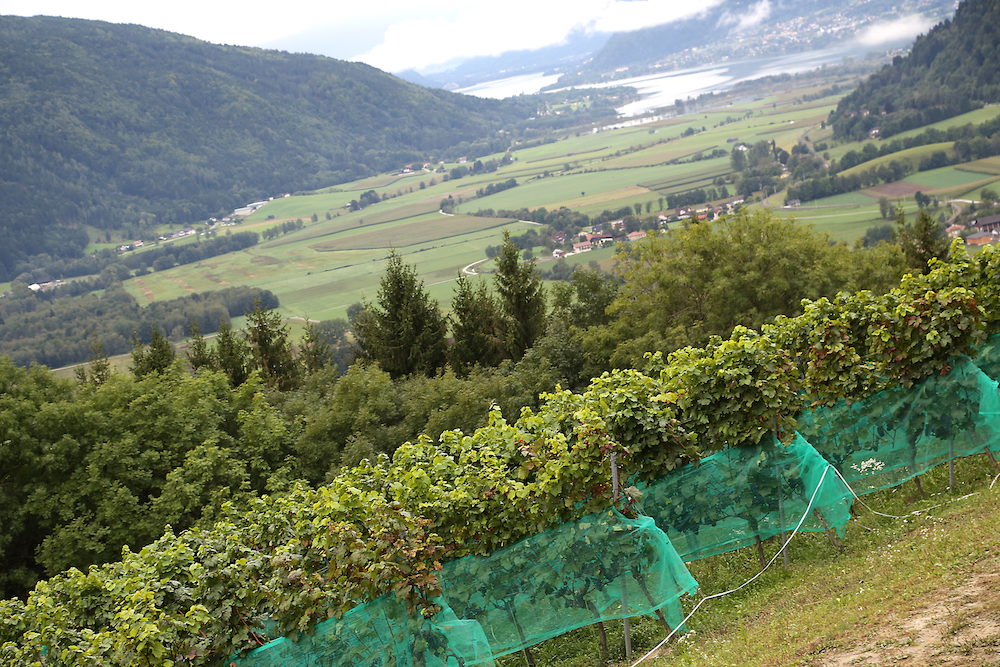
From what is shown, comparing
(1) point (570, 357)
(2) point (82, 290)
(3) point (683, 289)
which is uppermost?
(2) point (82, 290)

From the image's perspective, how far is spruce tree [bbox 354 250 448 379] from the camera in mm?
34594

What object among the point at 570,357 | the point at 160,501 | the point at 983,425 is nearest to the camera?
the point at 983,425

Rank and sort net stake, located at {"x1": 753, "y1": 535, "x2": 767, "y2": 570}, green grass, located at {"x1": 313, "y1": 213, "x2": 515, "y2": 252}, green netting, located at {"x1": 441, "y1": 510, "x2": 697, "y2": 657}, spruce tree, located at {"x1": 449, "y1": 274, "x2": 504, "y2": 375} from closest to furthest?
green netting, located at {"x1": 441, "y1": 510, "x2": 697, "y2": 657}, net stake, located at {"x1": 753, "y1": 535, "x2": 767, "y2": 570}, spruce tree, located at {"x1": 449, "y1": 274, "x2": 504, "y2": 375}, green grass, located at {"x1": 313, "y1": 213, "x2": 515, "y2": 252}

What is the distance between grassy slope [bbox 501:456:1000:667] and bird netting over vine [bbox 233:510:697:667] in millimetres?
752

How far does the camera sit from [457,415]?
913 inches

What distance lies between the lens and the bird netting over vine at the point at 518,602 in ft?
24.6

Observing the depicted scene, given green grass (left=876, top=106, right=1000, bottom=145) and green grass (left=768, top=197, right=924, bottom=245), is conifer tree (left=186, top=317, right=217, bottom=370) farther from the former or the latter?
green grass (left=876, top=106, right=1000, bottom=145)

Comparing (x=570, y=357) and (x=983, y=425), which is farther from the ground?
(x=983, y=425)

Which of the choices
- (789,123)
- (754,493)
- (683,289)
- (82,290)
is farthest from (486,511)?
(789,123)

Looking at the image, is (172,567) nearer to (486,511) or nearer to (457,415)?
(486,511)

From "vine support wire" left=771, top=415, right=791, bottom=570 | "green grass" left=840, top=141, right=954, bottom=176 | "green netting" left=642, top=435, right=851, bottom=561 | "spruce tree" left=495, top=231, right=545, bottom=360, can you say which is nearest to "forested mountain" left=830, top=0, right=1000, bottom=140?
"green grass" left=840, top=141, right=954, bottom=176

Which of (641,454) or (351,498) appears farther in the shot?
(641,454)

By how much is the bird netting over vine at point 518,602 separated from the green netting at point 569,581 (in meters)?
0.01

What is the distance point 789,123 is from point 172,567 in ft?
691
